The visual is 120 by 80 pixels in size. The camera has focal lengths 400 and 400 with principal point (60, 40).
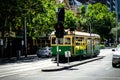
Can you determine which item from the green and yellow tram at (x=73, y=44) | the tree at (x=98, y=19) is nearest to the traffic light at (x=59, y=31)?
the green and yellow tram at (x=73, y=44)

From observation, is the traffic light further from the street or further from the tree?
the tree

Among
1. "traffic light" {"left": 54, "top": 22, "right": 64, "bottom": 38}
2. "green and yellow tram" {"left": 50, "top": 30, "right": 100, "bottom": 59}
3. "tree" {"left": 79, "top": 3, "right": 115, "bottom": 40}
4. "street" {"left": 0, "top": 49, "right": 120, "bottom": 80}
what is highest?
"tree" {"left": 79, "top": 3, "right": 115, "bottom": 40}

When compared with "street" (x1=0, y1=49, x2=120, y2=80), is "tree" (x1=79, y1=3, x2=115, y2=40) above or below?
above

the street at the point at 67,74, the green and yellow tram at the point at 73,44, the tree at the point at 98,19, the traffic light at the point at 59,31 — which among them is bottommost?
the street at the point at 67,74

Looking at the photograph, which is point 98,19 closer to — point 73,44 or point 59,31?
point 73,44

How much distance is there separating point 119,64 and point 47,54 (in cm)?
2665

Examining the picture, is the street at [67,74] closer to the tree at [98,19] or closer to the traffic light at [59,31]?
the traffic light at [59,31]

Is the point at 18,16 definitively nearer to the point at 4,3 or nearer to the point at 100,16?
the point at 4,3

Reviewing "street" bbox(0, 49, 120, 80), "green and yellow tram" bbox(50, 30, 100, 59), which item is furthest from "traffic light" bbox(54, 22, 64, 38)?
"green and yellow tram" bbox(50, 30, 100, 59)

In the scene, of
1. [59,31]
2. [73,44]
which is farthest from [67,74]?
[73,44]

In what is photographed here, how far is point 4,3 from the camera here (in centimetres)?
5075

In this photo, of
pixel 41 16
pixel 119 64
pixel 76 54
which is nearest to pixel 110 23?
pixel 41 16

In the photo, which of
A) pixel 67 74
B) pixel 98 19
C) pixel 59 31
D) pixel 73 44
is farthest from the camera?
pixel 98 19

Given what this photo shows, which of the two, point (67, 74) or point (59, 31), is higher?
point (59, 31)
